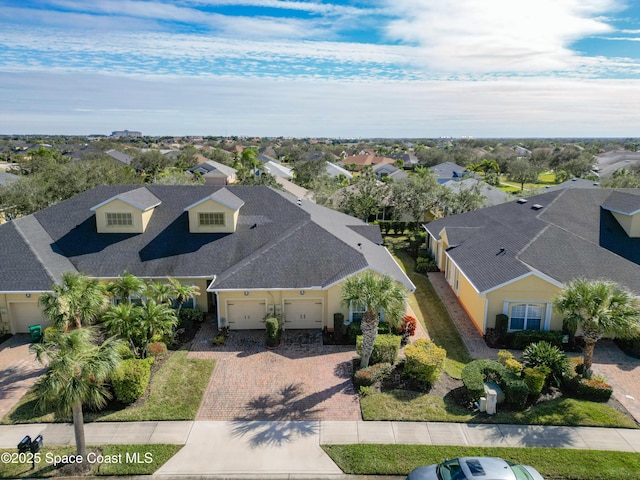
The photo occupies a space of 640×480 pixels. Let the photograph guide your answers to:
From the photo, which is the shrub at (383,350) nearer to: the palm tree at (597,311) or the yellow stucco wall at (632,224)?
the palm tree at (597,311)

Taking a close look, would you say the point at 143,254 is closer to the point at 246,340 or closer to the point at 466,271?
the point at 246,340

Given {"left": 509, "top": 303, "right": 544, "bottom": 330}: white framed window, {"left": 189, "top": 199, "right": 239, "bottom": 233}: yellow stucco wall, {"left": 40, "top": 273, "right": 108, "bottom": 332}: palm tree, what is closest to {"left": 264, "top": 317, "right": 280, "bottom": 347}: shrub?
{"left": 40, "top": 273, "right": 108, "bottom": 332}: palm tree

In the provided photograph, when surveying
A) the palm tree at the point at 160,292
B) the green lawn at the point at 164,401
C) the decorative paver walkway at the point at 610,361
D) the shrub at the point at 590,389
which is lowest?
the decorative paver walkway at the point at 610,361

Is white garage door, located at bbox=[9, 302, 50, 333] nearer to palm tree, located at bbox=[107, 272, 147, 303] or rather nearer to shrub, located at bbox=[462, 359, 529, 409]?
palm tree, located at bbox=[107, 272, 147, 303]

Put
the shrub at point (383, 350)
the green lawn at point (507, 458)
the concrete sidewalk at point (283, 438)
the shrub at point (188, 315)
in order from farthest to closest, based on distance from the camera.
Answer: the shrub at point (188, 315), the shrub at point (383, 350), the concrete sidewalk at point (283, 438), the green lawn at point (507, 458)

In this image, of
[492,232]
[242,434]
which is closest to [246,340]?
[242,434]

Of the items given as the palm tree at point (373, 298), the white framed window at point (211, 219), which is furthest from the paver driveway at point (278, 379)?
the white framed window at point (211, 219)

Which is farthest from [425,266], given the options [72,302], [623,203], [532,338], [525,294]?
[72,302]

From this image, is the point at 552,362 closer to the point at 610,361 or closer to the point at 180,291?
the point at 610,361
